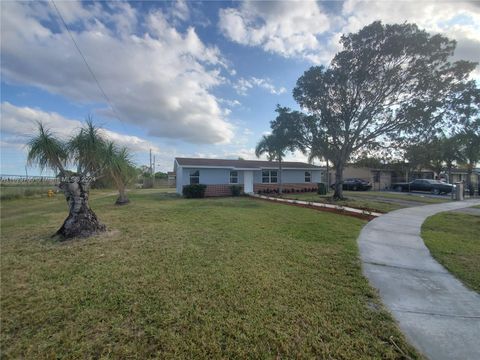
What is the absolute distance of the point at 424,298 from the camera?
11.3 ft

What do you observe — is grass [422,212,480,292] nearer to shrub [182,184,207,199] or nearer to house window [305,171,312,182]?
shrub [182,184,207,199]

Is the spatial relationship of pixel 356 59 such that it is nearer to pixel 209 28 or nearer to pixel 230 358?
pixel 209 28

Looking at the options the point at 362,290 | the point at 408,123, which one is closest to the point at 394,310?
the point at 362,290

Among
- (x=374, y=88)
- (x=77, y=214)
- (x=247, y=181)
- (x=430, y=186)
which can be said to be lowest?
(x=77, y=214)

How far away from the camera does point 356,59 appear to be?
49.3 feet

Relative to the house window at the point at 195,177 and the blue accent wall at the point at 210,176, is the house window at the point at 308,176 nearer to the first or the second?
the blue accent wall at the point at 210,176

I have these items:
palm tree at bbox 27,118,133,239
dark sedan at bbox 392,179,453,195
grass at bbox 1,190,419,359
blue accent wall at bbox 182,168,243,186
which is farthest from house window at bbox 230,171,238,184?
dark sedan at bbox 392,179,453,195

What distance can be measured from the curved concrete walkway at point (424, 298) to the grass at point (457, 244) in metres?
0.22

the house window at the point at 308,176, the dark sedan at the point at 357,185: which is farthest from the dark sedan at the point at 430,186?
the house window at the point at 308,176

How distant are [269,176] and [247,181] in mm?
2905

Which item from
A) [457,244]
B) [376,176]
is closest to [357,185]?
[376,176]

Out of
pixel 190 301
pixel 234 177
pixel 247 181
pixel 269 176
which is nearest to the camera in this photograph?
pixel 190 301

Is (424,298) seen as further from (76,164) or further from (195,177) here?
(195,177)

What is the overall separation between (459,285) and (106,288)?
586 cm
